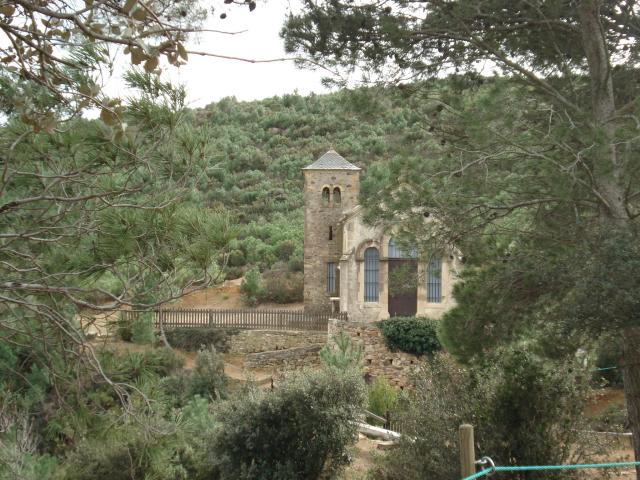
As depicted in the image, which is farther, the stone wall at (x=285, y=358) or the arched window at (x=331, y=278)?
the arched window at (x=331, y=278)

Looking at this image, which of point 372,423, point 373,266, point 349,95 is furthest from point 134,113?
point 373,266

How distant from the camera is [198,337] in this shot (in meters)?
25.6

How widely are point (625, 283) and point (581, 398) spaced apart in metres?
3.09

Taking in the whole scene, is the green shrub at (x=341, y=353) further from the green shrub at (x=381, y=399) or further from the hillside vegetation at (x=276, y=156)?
the hillside vegetation at (x=276, y=156)

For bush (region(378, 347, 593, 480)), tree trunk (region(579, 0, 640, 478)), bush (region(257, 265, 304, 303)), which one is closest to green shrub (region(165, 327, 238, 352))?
bush (region(257, 265, 304, 303))

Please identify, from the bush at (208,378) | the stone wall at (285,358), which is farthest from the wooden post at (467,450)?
the stone wall at (285,358)

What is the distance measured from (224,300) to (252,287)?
1.95 m

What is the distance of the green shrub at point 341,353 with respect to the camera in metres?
18.8

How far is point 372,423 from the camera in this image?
1756cm

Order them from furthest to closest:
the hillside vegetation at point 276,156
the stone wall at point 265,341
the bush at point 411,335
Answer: the hillside vegetation at point 276,156
the stone wall at point 265,341
the bush at point 411,335

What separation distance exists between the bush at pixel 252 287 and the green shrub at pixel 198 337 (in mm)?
6220

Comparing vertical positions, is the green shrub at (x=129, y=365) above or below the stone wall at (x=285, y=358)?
above

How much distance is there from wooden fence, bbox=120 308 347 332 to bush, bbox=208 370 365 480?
512 inches

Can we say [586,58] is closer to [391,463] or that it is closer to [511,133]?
[511,133]
